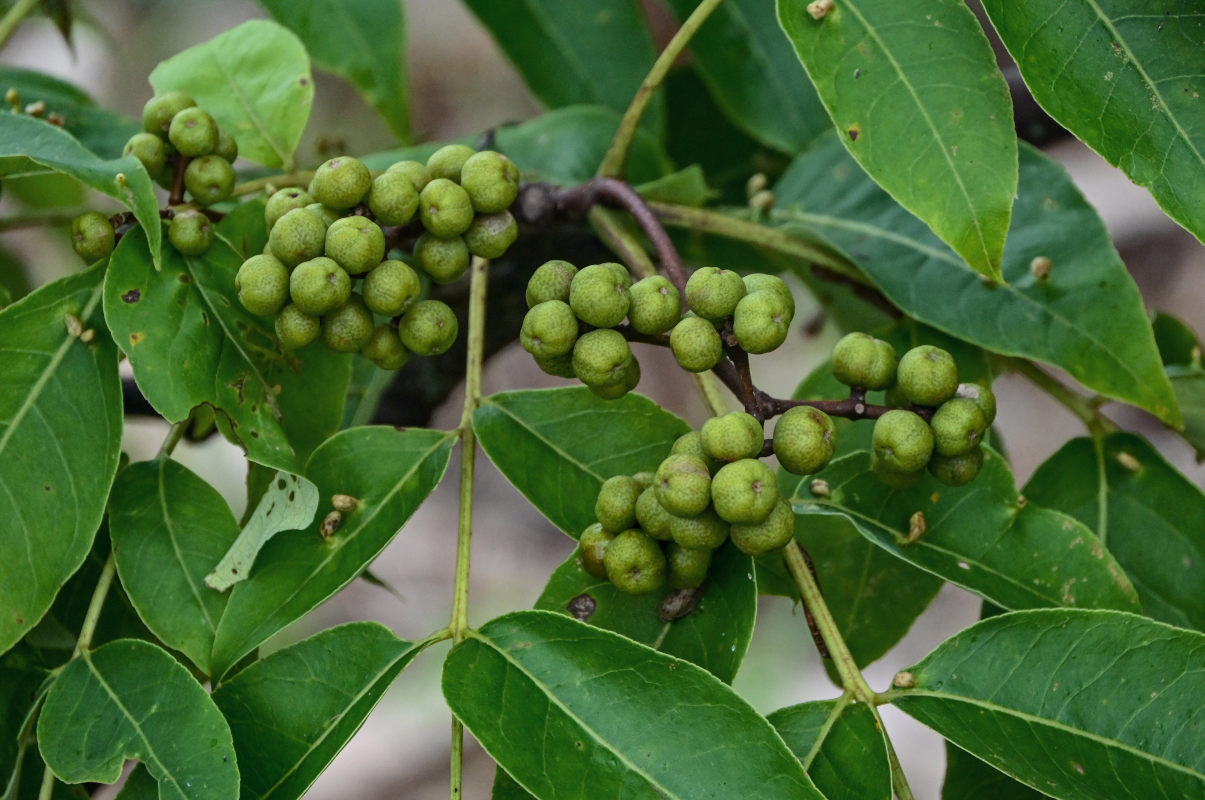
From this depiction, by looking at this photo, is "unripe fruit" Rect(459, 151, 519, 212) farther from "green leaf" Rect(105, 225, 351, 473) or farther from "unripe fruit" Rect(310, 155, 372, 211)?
"green leaf" Rect(105, 225, 351, 473)

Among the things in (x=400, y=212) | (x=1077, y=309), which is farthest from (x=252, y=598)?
(x=1077, y=309)

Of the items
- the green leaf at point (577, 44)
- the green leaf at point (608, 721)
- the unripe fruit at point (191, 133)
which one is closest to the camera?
the green leaf at point (608, 721)

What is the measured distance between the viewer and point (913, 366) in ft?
4.09

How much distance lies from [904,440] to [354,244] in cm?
64

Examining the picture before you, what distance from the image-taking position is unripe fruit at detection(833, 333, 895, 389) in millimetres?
1277

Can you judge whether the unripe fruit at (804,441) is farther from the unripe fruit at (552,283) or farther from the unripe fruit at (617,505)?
the unripe fruit at (552,283)

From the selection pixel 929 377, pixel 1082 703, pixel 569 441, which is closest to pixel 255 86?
pixel 569 441

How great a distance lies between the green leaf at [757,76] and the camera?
2.10 metres

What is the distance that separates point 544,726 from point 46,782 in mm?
634

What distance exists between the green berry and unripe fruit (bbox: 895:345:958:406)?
0.63 metres

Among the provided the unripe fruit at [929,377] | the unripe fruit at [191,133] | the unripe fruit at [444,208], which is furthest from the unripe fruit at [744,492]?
the unripe fruit at [191,133]

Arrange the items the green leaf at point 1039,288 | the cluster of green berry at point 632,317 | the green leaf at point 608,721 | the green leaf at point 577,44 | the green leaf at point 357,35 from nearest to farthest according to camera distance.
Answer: the green leaf at point 608,721
the cluster of green berry at point 632,317
the green leaf at point 1039,288
the green leaf at point 357,35
the green leaf at point 577,44

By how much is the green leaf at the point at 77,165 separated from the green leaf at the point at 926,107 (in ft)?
2.47

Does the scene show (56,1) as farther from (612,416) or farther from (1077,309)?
(1077,309)
